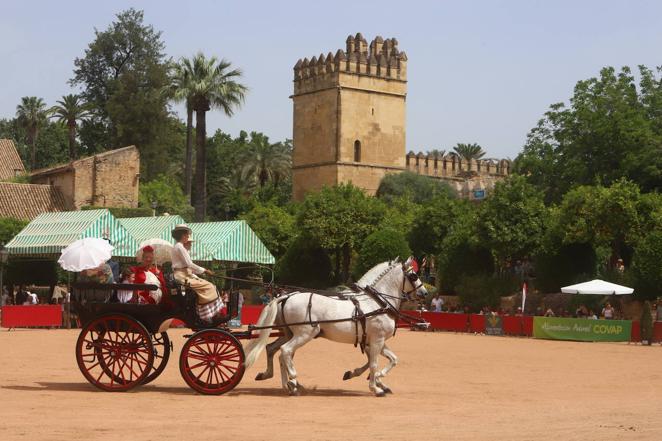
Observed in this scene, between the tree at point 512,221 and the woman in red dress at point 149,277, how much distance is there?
2993 centimetres

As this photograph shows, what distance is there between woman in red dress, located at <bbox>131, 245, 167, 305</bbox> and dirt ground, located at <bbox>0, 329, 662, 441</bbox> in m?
1.26

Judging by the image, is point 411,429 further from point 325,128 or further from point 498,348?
point 325,128

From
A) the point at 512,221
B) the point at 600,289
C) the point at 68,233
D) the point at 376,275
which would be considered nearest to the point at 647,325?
the point at 600,289

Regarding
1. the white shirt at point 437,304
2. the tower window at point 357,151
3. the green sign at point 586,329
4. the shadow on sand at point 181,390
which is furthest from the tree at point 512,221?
the tower window at point 357,151

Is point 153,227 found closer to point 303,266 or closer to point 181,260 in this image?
point 303,266

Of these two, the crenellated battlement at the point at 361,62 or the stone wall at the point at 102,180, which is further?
the crenellated battlement at the point at 361,62

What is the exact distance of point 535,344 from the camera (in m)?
32.9

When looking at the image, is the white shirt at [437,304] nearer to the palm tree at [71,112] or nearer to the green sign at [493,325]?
the green sign at [493,325]

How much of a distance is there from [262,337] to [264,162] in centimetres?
7487

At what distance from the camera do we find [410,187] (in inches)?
→ 3162

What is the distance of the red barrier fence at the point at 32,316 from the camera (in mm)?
35844

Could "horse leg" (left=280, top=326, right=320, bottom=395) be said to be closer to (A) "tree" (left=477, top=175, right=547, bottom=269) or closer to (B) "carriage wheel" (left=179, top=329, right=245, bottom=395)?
(B) "carriage wheel" (left=179, top=329, right=245, bottom=395)

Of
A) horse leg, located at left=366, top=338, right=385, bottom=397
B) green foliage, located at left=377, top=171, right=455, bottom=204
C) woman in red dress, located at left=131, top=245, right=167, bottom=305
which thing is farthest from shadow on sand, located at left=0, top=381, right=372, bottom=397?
green foliage, located at left=377, top=171, right=455, bottom=204

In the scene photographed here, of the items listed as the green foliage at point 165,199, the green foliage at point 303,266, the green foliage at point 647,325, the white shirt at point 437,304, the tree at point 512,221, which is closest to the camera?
the green foliage at point 647,325
